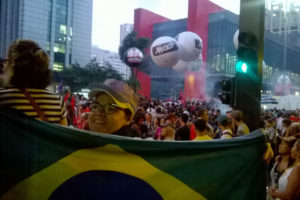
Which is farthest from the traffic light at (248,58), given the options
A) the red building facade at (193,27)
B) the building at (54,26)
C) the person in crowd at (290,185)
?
the building at (54,26)

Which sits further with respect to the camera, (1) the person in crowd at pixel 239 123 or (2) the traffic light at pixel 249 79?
(2) the traffic light at pixel 249 79

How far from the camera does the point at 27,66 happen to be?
89.1 inches

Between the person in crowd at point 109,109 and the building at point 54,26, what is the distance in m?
43.1

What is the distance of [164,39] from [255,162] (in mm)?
13058

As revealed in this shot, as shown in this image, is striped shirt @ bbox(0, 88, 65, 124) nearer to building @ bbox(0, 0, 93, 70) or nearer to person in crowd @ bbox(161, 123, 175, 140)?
person in crowd @ bbox(161, 123, 175, 140)

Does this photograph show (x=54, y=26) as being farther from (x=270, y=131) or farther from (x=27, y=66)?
(x=27, y=66)

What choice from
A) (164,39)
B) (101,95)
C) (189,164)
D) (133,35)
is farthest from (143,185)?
(133,35)

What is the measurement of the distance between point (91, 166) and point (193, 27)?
117ft

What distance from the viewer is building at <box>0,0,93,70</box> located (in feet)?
164

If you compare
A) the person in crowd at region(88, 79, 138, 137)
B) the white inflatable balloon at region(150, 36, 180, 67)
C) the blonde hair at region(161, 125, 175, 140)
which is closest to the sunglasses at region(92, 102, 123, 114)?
the person in crowd at region(88, 79, 138, 137)

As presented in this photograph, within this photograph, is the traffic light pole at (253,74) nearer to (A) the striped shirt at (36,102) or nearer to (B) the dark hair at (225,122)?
(B) the dark hair at (225,122)

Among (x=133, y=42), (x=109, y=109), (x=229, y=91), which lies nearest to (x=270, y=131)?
(x=229, y=91)

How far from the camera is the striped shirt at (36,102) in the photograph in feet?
6.71

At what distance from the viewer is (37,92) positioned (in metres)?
2.27
